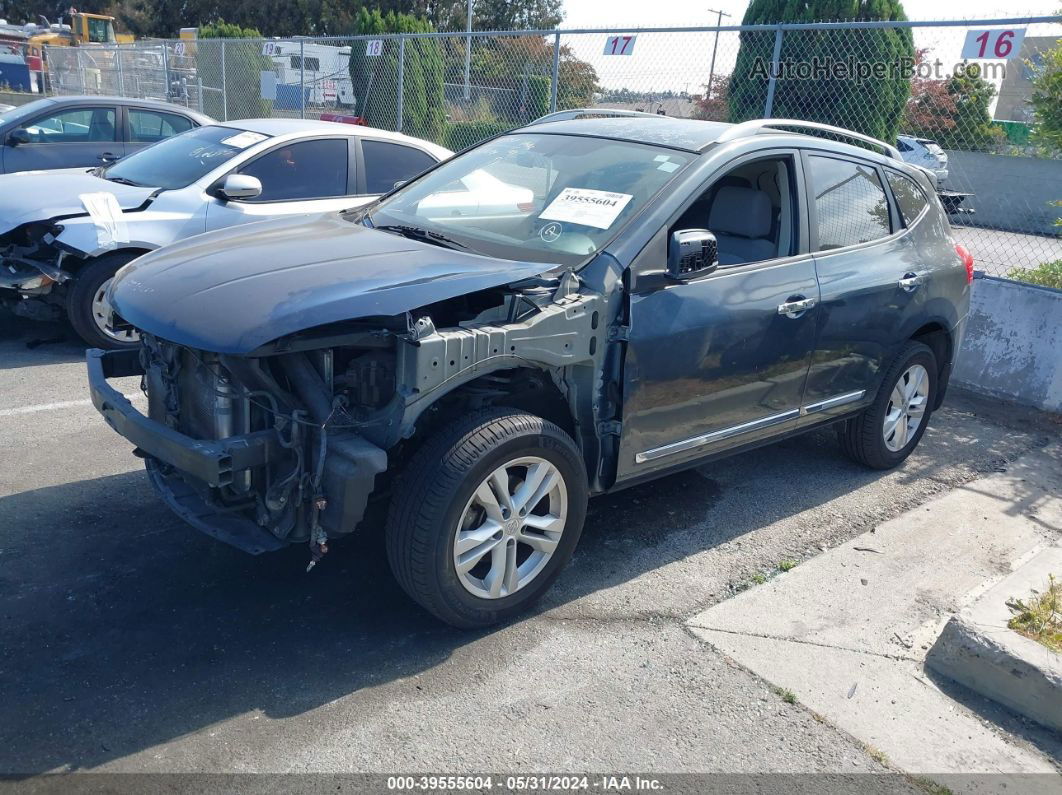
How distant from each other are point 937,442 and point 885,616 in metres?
2.67

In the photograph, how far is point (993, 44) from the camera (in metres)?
6.73

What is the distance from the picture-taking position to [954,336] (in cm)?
564

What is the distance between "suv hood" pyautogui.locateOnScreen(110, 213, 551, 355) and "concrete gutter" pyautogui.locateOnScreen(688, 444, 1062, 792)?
1740 mm

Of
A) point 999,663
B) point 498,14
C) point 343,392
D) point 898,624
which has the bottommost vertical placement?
point 898,624

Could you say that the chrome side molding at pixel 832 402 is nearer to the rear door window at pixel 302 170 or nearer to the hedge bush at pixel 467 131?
the rear door window at pixel 302 170

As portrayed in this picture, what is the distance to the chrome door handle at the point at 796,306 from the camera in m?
4.39

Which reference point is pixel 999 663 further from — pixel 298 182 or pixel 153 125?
pixel 153 125

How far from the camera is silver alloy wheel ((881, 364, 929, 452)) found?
5.43m

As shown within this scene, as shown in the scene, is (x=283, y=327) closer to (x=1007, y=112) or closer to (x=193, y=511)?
(x=193, y=511)

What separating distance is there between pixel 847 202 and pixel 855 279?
44cm

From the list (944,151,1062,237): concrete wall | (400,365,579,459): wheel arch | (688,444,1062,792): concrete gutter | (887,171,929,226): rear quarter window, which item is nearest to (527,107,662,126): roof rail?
(887,171,929,226): rear quarter window

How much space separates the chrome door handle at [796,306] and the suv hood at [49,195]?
15.9 feet

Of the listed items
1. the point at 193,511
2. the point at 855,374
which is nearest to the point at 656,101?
the point at 855,374

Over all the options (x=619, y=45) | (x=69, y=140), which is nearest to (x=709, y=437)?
(x=619, y=45)
